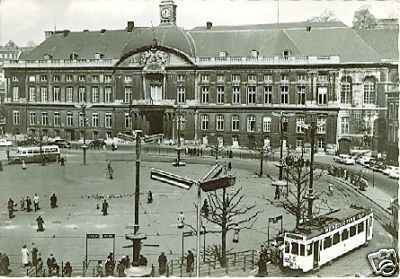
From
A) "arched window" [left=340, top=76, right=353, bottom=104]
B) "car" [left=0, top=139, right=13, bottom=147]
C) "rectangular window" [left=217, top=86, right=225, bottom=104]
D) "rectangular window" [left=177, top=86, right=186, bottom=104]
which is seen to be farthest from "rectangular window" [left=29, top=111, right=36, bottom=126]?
"arched window" [left=340, top=76, right=353, bottom=104]

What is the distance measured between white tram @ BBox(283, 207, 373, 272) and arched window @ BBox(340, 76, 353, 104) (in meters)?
25.7

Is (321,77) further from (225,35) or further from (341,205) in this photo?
(341,205)

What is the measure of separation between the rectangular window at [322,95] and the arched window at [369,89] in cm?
324

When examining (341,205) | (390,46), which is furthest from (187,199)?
(390,46)

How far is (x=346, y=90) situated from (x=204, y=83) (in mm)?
12461

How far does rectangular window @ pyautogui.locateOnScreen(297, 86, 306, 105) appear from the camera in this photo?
4609cm

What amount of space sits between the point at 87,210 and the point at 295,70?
26.6 m

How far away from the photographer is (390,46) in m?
43.1

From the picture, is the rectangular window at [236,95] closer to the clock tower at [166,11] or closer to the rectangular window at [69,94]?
the clock tower at [166,11]

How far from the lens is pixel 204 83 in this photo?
4972 cm

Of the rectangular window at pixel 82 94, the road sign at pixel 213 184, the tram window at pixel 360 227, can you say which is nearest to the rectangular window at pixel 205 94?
the rectangular window at pixel 82 94

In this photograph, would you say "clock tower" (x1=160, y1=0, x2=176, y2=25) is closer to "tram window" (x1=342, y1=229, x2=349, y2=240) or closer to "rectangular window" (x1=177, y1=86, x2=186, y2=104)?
"rectangular window" (x1=177, y1=86, x2=186, y2=104)

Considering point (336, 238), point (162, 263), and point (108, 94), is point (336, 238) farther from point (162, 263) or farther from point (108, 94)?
point (108, 94)

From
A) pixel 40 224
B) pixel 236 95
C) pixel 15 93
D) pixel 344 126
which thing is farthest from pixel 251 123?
pixel 40 224
